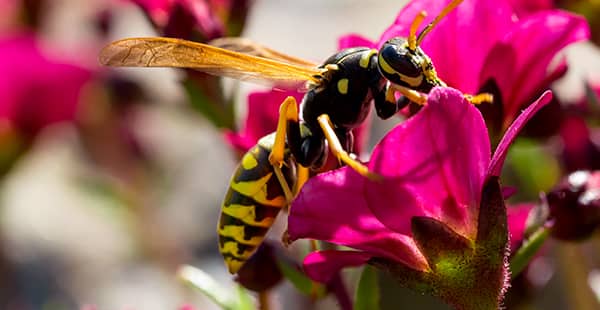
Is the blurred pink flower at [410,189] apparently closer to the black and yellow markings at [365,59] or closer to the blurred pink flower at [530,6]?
the black and yellow markings at [365,59]

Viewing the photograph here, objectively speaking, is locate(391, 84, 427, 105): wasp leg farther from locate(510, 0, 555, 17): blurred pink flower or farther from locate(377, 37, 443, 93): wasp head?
locate(510, 0, 555, 17): blurred pink flower

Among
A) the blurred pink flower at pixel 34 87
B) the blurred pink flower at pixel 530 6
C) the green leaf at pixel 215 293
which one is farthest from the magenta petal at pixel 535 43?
the blurred pink flower at pixel 34 87

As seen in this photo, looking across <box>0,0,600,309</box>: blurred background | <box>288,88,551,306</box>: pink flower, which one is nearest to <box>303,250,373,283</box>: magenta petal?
<box>288,88,551,306</box>: pink flower

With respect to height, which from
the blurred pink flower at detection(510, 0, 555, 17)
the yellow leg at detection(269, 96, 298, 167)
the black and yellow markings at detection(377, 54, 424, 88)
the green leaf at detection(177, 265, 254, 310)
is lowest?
the green leaf at detection(177, 265, 254, 310)

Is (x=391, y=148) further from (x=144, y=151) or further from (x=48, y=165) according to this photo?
(x=48, y=165)

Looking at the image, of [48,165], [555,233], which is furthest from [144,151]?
[555,233]

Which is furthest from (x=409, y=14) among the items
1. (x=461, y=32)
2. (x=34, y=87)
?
(x=34, y=87)

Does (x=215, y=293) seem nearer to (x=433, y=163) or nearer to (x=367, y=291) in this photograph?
(x=367, y=291)
